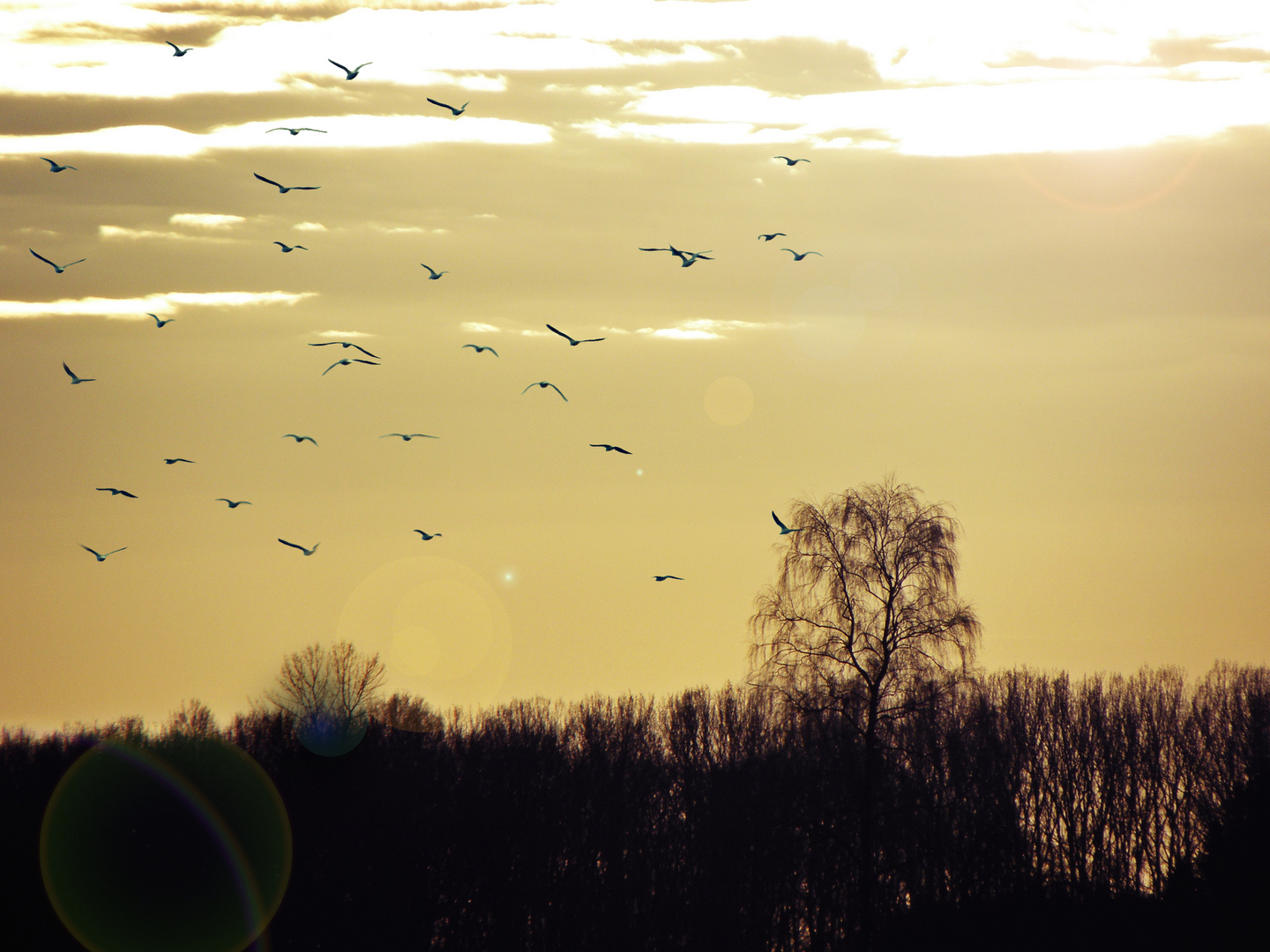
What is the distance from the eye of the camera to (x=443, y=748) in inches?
2842

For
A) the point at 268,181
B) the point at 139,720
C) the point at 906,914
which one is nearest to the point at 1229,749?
the point at 906,914

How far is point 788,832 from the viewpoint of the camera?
53.7 meters

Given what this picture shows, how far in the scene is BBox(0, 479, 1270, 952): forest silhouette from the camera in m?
47.7

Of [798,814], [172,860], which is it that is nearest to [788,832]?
[798,814]

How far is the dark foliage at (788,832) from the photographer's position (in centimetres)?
5125

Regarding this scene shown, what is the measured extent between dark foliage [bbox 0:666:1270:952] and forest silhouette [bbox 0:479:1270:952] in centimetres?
14

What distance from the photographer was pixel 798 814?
182 feet

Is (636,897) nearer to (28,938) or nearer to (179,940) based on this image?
(179,940)

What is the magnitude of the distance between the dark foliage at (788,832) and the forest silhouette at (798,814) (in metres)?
0.14

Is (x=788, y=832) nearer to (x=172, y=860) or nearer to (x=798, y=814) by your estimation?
(x=798, y=814)

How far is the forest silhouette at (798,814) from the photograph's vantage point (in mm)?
47719

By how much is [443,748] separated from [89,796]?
62.0 ft

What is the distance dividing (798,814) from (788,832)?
75.5 inches

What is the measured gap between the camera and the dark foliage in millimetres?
51250
